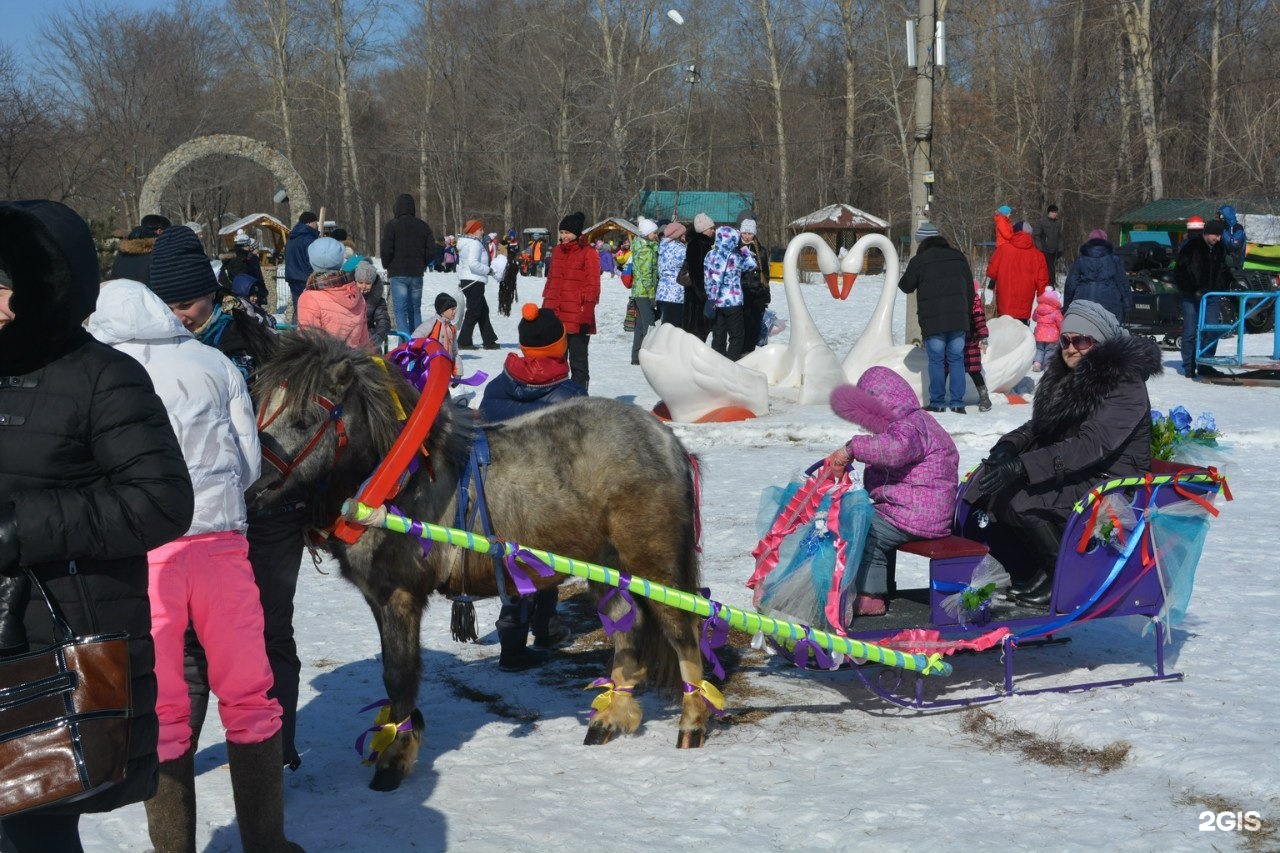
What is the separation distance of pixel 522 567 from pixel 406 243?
11009 millimetres

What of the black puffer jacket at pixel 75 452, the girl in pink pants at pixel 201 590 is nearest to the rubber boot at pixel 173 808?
the girl in pink pants at pixel 201 590

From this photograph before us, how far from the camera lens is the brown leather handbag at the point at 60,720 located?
237 centimetres

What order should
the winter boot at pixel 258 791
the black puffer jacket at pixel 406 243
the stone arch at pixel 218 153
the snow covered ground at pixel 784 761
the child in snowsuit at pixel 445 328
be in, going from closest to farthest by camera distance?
the winter boot at pixel 258 791, the snow covered ground at pixel 784 761, the child in snowsuit at pixel 445 328, the black puffer jacket at pixel 406 243, the stone arch at pixel 218 153

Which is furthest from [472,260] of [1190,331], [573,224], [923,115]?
[1190,331]

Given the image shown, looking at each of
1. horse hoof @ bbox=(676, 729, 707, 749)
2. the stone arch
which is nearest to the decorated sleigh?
horse hoof @ bbox=(676, 729, 707, 749)

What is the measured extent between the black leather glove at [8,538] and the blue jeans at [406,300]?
1311 cm

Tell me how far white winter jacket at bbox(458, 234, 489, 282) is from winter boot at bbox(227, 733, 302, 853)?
12920mm

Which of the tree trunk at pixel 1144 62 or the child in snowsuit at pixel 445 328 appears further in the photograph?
the tree trunk at pixel 1144 62

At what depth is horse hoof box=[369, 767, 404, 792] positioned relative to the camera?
4.31m

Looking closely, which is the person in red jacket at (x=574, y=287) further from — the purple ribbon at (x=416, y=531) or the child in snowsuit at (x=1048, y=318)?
the purple ribbon at (x=416, y=531)

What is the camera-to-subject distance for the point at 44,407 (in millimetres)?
2486

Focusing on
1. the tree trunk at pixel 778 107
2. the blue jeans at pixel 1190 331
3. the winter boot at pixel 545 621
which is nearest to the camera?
the winter boot at pixel 545 621

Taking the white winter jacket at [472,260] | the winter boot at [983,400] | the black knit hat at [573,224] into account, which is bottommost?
the winter boot at [983,400]

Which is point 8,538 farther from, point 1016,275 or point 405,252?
point 1016,275
